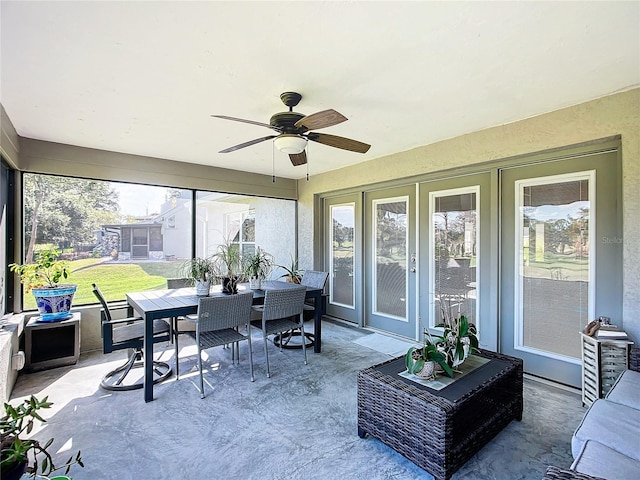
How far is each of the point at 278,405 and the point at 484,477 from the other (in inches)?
58.9

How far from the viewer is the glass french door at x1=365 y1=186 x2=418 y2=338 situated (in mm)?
4199

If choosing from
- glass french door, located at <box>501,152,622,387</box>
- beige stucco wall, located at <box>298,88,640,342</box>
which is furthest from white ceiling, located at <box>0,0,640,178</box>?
glass french door, located at <box>501,152,622,387</box>

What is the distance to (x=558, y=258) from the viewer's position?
2.93 metres

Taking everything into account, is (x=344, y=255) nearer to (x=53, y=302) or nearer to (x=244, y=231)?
(x=244, y=231)

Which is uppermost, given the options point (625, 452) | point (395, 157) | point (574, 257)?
point (395, 157)

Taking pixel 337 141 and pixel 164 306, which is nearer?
pixel 337 141

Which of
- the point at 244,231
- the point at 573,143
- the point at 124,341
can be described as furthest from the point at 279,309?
the point at 573,143

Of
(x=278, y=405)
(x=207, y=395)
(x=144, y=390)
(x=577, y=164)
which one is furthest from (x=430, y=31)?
(x=144, y=390)

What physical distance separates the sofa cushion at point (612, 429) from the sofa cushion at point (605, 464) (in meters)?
0.05

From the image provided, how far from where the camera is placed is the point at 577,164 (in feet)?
9.27

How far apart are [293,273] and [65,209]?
3060mm

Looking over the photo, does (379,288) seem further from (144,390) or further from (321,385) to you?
(144,390)

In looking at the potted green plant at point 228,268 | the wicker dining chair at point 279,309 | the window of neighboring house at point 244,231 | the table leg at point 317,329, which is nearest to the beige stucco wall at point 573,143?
the table leg at point 317,329

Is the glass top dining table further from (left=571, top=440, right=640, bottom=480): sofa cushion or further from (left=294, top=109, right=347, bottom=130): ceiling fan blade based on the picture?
(left=571, top=440, right=640, bottom=480): sofa cushion
